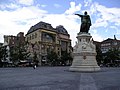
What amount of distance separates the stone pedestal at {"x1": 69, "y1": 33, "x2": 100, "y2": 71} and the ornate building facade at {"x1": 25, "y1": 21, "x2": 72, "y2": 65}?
187ft

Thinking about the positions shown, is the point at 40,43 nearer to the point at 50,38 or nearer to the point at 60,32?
the point at 50,38

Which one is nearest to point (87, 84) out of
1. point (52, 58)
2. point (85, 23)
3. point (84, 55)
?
point (84, 55)

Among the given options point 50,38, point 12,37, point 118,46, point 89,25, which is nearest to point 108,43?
point 118,46

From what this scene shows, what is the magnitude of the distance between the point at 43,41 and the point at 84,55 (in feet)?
213

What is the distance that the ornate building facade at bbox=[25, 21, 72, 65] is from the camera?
303 ft

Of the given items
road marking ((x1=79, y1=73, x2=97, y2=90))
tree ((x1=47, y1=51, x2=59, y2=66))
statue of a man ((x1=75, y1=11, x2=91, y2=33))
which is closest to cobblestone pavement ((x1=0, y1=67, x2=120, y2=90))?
road marking ((x1=79, y1=73, x2=97, y2=90))

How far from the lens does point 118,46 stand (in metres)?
111

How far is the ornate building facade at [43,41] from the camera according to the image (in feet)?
303

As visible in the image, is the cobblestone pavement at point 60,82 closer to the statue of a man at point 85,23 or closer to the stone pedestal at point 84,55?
the stone pedestal at point 84,55

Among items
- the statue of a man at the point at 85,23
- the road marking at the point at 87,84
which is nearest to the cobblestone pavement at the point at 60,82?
the road marking at the point at 87,84

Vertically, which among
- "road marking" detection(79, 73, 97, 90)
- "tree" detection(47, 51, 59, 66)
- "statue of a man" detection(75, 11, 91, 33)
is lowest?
"road marking" detection(79, 73, 97, 90)

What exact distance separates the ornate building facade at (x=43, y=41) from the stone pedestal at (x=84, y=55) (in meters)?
57.0

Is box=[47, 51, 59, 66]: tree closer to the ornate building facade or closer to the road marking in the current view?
the ornate building facade

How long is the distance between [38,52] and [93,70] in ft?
210
